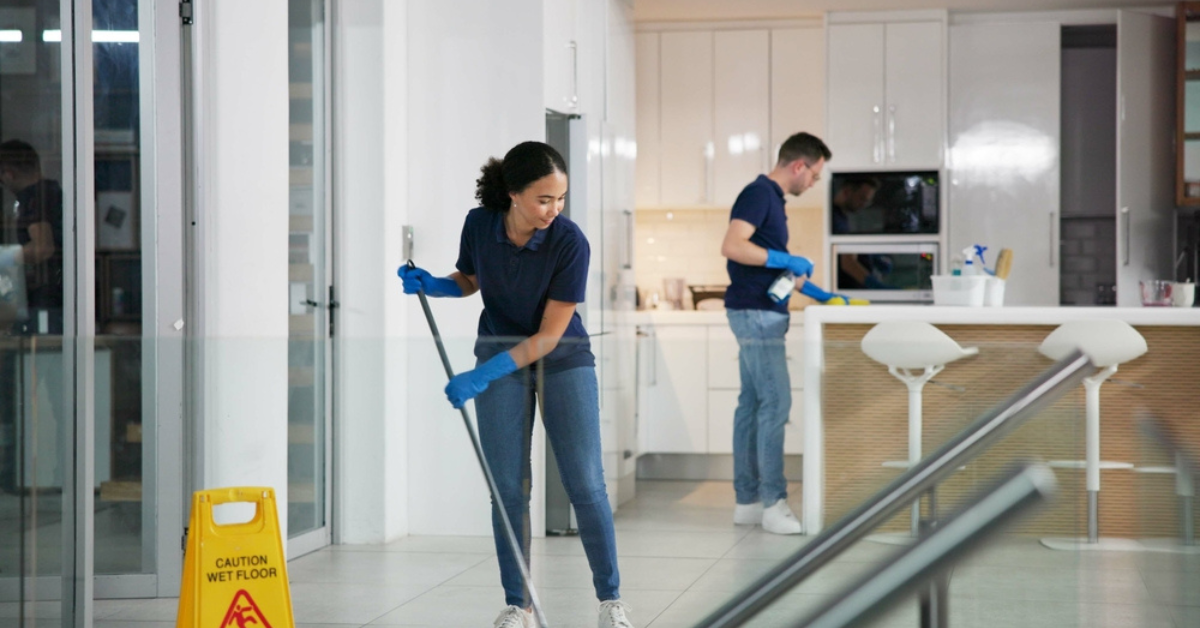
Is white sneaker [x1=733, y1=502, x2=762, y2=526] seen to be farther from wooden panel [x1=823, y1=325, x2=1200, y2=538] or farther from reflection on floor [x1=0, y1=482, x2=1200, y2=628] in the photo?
wooden panel [x1=823, y1=325, x2=1200, y2=538]

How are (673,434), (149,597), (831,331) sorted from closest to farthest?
(149,597)
(831,331)
(673,434)

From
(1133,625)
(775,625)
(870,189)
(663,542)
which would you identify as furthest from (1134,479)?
(870,189)

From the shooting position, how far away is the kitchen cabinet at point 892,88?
630 cm

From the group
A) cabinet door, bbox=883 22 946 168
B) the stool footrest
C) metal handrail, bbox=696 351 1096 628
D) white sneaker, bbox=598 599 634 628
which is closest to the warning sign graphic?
white sneaker, bbox=598 599 634 628

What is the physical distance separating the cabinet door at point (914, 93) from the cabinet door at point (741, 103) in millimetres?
628

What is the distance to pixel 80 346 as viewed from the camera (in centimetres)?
284

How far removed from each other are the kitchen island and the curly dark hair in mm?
666

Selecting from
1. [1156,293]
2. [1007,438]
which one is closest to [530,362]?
[1007,438]

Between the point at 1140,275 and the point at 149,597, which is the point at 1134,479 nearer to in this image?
the point at 149,597

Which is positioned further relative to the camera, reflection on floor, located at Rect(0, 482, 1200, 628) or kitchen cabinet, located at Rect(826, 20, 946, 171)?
kitchen cabinet, located at Rect(826, 20, 946, 171)

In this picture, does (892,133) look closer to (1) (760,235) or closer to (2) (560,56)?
(1) (760,235)

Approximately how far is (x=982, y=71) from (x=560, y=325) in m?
4.40

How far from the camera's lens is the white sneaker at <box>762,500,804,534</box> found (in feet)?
8.24

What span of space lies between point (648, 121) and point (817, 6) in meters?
1.03
